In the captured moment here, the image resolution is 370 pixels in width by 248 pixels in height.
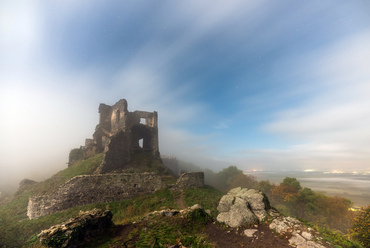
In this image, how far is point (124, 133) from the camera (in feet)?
88.1

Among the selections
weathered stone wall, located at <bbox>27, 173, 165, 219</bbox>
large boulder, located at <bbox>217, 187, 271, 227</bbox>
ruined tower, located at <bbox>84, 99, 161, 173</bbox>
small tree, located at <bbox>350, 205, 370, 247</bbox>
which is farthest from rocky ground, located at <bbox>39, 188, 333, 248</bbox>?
small tree, located at <bbox>350, 205, 370, 247</bbox>

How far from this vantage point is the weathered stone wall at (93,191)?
51.5 ft

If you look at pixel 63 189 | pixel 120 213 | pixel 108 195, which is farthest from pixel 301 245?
pixel 63 189

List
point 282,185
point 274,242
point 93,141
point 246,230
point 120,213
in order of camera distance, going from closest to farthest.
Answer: point 274,242 → point 246,230 → point 120,213 → point 93,141 → point 282,185

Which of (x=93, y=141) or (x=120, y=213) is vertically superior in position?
(x=93, y=141)

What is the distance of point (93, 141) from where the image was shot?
1192 inches

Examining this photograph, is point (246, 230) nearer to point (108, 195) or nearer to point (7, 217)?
point (108, 195)

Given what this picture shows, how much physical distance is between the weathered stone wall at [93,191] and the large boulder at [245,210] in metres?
10.4

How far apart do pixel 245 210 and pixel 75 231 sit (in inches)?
391

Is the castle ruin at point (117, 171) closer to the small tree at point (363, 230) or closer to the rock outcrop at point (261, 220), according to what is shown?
the rock outcrop at point (261, 220)

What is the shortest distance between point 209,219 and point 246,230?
2.84m

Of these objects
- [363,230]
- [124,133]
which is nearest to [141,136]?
[124,133]

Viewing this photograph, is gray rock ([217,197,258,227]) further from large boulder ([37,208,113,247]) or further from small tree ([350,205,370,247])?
small tree ([350,205,370,247])

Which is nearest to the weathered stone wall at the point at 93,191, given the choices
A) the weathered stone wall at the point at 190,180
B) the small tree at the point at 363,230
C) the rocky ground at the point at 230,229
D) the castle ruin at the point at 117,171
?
the castle ruin at the point at 117,171
